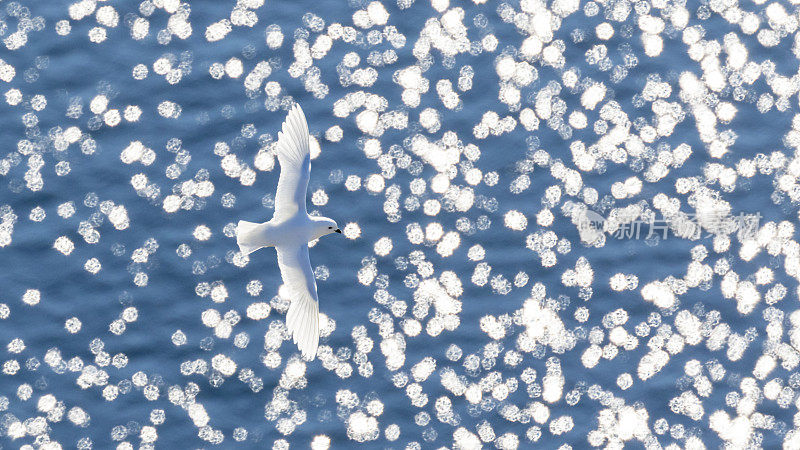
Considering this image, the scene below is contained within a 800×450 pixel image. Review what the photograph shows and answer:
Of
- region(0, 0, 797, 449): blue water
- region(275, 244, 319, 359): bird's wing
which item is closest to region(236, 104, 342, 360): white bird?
region(275, 244, 319, 359): bird's wing

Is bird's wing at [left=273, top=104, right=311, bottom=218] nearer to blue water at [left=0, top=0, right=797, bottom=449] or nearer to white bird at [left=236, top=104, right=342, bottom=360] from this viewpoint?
white bird at [left=236, top=104, right=342, bottom=360]

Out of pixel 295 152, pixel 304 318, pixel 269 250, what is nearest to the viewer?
pixel 295 152

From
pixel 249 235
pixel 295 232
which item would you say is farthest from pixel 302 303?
pixel 249 235

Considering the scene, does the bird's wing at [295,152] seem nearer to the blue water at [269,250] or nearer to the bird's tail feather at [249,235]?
the bird's tail feather at [249,235]

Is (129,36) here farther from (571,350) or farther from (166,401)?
(571,350)

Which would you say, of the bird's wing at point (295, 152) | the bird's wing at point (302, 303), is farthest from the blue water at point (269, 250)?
the bird's wing at point (295, 152)

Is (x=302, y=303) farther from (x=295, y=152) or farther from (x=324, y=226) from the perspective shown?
(x=295, y=152)
